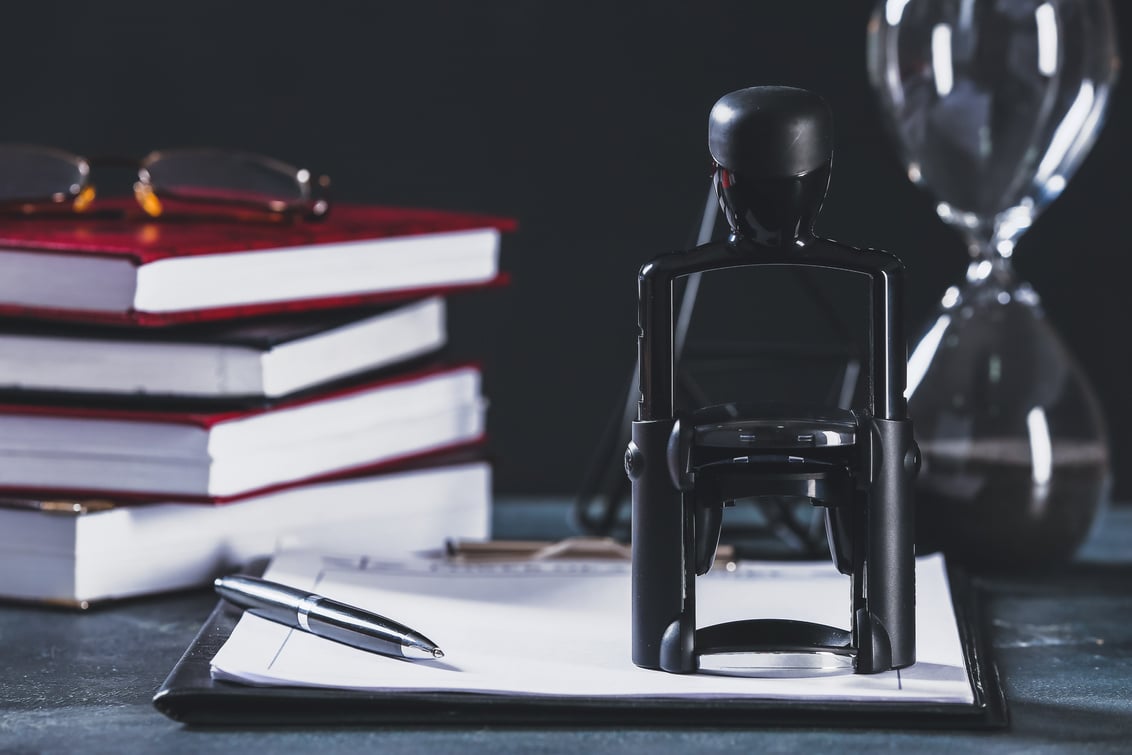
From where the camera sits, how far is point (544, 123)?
1.23m

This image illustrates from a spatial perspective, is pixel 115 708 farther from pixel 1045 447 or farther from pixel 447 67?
pixel 447 67

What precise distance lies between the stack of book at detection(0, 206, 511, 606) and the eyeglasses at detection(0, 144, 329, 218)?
0.14 feet

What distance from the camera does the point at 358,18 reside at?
1220 millimetres

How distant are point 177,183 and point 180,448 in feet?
0.84

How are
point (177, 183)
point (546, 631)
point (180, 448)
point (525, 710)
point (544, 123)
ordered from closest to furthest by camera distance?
point (525, 710) < point (546, 631) < point (180, 448) < point (177, 183) < point (544, 123)

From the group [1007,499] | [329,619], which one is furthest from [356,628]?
[1007,499]

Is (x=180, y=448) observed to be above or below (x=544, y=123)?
below

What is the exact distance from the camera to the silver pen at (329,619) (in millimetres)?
666

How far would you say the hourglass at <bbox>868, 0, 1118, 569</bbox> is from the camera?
0.88 meters

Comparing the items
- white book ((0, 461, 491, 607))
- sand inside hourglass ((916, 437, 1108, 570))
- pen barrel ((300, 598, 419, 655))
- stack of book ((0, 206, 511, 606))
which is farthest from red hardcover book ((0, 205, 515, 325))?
sand inside hourglass ((916, 437, 1108, 570))

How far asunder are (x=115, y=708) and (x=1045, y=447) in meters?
0.56

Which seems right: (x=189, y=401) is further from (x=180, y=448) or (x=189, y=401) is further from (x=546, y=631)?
(x=546, y=631)

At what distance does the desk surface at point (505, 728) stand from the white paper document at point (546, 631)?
0.02 meters

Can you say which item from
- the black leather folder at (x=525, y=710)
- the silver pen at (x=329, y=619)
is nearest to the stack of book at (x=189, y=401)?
the silver pen at (x=329, y=619)
